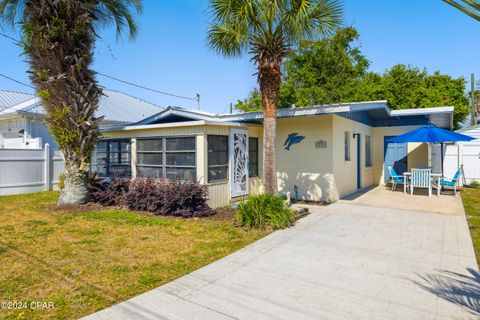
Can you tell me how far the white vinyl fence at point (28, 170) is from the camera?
39.4 feet

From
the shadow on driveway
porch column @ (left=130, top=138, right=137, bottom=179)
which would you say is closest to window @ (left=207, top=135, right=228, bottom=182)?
porch column @ (left=130, top=138, right=137, bottom=179)

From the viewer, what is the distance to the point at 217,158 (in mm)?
9336

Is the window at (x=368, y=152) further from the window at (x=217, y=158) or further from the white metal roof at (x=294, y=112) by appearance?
the window at (x=217, y=158)

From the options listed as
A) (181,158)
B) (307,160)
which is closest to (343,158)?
(307,160)

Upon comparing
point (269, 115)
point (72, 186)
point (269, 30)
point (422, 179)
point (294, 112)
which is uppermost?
point (269, 30)

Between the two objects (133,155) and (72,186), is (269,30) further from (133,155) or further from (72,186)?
(72,186)

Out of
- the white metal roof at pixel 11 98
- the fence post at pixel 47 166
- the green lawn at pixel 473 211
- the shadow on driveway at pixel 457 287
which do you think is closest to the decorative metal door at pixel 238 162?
the green lawn at pixel 473 211

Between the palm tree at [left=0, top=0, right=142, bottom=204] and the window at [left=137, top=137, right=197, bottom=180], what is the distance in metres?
1.61

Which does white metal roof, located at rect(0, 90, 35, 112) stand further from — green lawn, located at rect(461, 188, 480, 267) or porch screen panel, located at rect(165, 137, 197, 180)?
green lawn, located at rect(461, 188, 480, 267)

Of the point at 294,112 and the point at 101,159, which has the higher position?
the point at 294,112

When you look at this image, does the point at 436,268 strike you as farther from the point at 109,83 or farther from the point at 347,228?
the point at 109,83

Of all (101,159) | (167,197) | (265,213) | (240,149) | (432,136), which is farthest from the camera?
(101,159)

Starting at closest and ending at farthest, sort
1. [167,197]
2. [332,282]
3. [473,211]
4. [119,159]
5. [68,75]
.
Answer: [332,282] < [167,197] < [473,211] < [68,75] < [119,159]

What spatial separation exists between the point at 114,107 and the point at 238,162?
1405 cm
